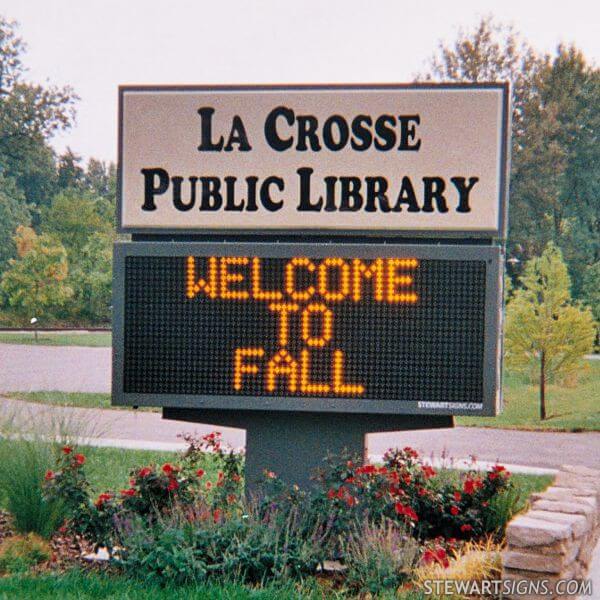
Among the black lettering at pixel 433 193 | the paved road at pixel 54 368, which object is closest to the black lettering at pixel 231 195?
the black lettering at pixel 433 193

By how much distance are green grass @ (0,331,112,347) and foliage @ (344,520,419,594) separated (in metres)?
31.9

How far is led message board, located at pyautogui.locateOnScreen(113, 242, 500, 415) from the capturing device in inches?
245

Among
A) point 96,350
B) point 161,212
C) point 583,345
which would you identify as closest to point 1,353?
point 96,350

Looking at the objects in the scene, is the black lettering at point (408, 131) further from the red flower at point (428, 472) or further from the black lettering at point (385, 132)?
the red flower at point (428, 472)

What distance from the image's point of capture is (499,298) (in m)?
6.26

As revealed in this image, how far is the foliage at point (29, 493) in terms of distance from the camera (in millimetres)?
6840

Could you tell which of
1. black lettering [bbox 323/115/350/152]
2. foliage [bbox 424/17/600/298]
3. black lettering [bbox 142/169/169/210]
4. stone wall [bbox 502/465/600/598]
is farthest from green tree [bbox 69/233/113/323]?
stone wall [bbox 502/465/600/598]

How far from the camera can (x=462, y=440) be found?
15320 millimetres

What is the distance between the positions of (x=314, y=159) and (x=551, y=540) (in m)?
2.98

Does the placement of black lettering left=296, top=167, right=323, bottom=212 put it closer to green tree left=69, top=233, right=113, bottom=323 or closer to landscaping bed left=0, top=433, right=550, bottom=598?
landscaping bed left=0, top=433, right=550, bottom=598

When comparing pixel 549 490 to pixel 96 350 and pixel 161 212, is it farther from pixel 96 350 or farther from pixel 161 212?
pixel 96 350

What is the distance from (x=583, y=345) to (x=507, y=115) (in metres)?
13.9

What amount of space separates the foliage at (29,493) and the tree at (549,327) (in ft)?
45.0

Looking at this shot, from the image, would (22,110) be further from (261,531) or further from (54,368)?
(261,531)
